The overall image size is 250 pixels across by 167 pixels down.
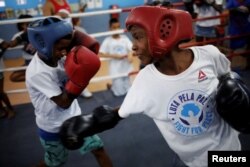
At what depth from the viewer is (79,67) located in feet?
4.11

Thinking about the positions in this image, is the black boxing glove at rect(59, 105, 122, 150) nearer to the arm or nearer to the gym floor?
the arm

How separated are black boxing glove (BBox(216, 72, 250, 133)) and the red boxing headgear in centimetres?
22

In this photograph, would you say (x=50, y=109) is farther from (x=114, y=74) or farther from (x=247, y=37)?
(x=247, y=37)

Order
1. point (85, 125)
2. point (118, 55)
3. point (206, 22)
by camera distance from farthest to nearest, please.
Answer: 1. point (206, 22)
2. point (118, 55)
3. point (85, 125)

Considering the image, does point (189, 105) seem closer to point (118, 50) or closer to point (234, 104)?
point (234, 104)

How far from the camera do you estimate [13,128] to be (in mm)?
2521

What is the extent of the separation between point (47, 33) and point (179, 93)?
2.12 ft

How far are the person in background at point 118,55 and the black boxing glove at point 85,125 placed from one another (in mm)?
1779

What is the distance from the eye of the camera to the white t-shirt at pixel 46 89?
1354 millimetres

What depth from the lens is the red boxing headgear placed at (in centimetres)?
90

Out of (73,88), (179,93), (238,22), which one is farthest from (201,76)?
(238,22)

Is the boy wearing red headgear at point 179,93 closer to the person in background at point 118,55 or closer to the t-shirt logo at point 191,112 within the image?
the t-shirt logo at point 191,112

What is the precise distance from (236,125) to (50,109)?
0.91 metres

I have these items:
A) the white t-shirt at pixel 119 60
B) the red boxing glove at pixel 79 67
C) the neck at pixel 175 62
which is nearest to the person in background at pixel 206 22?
the white t-shirt at pixel 119 60
